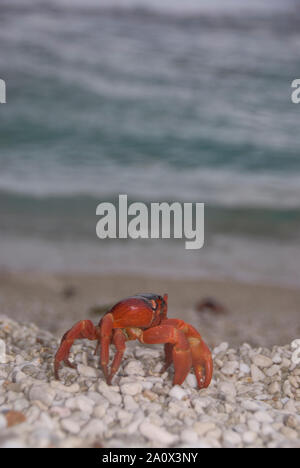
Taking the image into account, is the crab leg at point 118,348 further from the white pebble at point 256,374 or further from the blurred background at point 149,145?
the blurred background at point 149,145

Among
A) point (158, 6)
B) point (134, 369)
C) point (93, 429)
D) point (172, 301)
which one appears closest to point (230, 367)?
point (134, 369)

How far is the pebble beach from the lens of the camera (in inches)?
78.5

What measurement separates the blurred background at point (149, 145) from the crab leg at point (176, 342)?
2.90 m

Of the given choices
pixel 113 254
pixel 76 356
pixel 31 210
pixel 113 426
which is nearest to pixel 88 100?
pixel 31 210

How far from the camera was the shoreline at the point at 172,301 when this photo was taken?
4.59m

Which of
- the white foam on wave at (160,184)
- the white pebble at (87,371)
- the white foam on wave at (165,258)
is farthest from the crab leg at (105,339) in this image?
the white foam on wave at (160,184)

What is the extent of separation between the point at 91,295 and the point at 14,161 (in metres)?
4.64

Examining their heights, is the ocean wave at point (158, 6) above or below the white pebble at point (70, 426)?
above

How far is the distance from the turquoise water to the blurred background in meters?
0.03

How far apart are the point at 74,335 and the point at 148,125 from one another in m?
7.93

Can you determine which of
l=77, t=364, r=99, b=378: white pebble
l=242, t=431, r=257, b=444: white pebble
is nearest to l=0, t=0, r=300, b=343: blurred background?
l=77, t=364, r=99, b=378: white pebble

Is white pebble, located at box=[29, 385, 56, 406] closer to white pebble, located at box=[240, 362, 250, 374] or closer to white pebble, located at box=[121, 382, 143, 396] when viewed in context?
white pebble, located at box=[121, 382, 143, 396]

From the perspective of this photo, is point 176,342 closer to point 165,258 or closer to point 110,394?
point 110,394

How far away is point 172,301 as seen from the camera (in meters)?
5.50
